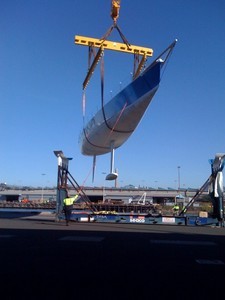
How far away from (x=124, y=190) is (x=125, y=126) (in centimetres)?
7379

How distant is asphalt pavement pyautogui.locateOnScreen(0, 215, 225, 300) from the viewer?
535 centimetres

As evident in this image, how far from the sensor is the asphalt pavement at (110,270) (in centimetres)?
535

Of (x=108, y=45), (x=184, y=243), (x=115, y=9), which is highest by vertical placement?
(x=115, y=9)

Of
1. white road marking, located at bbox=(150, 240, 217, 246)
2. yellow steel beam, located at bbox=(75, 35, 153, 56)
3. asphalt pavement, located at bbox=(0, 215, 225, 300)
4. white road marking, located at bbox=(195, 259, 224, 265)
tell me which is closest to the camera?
asphalt pavement, located at bbox=(0, 215, 225, 300)

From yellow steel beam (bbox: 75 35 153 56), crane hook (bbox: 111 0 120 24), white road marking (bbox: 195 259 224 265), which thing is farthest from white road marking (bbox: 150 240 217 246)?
crane hook (bbox: 111 0 120 24)

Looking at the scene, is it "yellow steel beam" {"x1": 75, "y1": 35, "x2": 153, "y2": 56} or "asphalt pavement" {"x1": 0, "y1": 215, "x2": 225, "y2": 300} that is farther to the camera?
"yellow steel beam" {"x1": 75, "y1": 35, "x2": 153, "y2": 56}

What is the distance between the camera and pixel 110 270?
22.6 ft

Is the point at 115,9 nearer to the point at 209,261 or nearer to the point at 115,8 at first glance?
the point at 115,8

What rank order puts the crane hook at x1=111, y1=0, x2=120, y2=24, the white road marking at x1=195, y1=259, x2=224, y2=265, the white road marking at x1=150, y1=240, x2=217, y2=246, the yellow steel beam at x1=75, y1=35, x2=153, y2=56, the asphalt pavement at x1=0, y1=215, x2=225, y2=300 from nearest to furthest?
the asphalt pavement at x1=0, y1=215, x2=225, y2=300, the white road marking at x1=195, y1=259, x2=224, y2=265, the white road marking at x1=150, y1=240, x2=217, y2=246, the crane hook at x1=111, y1=0, x2=120, y2=24, the yellow steel beam at x1=75, y1=35, x2=153, y2=56

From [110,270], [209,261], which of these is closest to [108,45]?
[209,261]

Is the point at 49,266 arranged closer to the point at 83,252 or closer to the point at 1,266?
the point at 1,266

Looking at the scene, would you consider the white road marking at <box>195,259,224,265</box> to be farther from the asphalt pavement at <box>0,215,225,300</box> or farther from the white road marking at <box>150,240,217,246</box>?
the white road marking at <box>150,240,217,246</box>

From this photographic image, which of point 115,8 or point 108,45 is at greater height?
point 115,8

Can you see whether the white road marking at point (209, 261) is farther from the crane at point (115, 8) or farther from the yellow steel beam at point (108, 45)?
the crane at point (115, 8)
